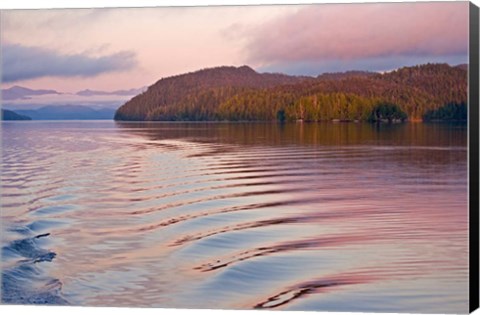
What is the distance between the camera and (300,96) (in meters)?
13.8

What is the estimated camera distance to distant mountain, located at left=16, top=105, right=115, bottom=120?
14516mm

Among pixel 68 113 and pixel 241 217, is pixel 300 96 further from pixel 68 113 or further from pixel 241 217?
pixel 68 113

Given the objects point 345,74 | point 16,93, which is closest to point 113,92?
point 16,93

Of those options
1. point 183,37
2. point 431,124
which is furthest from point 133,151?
point 431,124

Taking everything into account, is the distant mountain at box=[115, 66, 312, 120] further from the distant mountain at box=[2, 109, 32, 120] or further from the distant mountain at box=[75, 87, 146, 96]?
the distant mountain at box=[2, 109, 32, 120]

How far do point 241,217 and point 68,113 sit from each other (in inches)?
110

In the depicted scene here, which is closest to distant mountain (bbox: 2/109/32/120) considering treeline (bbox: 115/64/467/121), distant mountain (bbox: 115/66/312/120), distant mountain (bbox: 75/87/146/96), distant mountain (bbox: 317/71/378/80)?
distant mountain (bbox: 75/87/146/96)

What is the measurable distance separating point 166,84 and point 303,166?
197 centimetres

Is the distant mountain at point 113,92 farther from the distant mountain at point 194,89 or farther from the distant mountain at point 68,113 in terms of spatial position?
the distant mountain at point 68,113

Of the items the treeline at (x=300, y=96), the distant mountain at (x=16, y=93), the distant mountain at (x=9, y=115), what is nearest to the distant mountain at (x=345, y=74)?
the treeline at (x=300, y=96)

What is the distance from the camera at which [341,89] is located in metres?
13.6

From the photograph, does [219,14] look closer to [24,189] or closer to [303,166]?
[303,166]

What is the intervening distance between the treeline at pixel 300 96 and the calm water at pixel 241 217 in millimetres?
171

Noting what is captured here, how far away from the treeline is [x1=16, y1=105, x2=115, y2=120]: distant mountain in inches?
16.3
